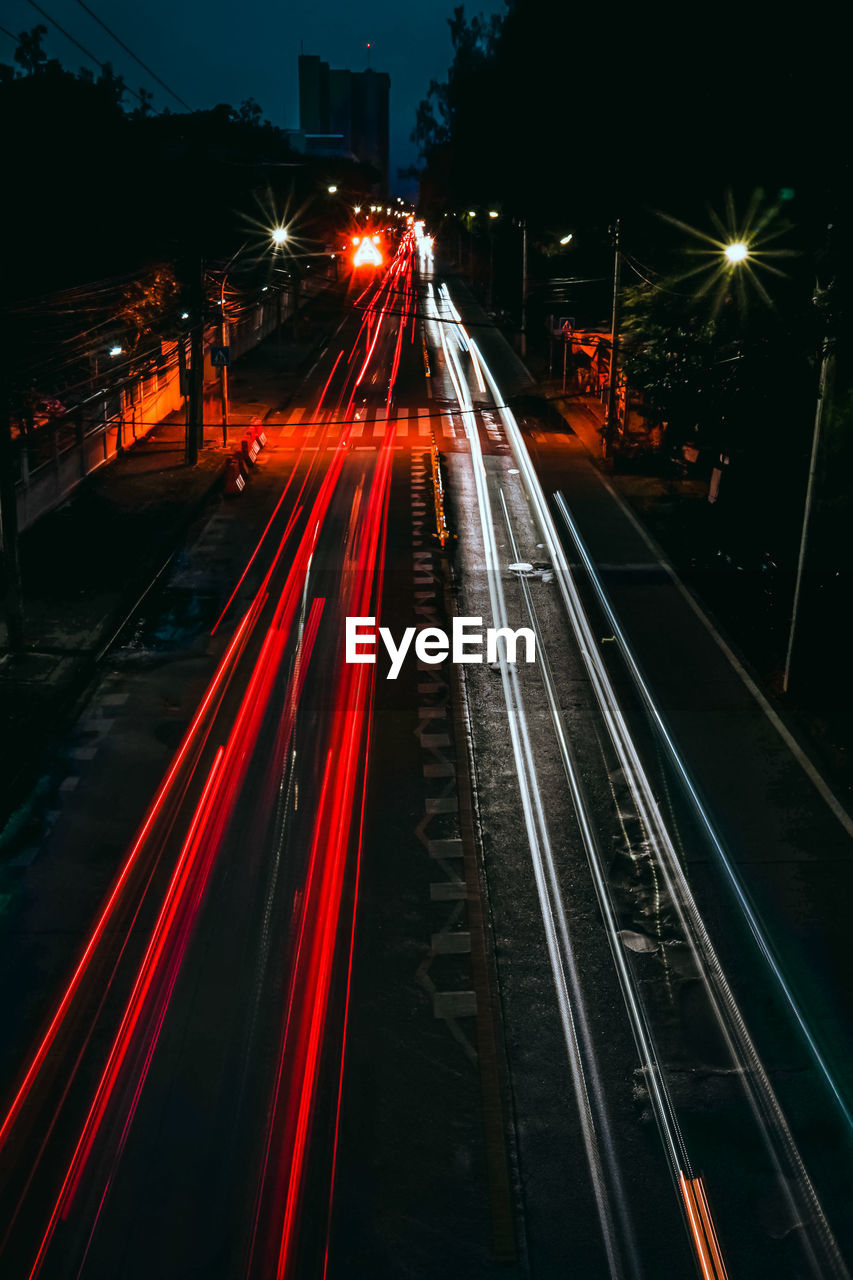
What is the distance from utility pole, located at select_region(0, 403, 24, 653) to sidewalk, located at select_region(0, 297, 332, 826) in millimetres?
404

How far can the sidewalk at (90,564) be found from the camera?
14039mm

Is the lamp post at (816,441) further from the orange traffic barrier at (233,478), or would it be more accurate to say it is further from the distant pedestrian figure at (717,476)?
the orange traffic barrier at (233,478)

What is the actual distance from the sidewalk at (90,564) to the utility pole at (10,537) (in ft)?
1.32

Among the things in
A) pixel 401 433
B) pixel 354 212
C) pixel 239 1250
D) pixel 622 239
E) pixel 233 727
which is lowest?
pixel 239 1250

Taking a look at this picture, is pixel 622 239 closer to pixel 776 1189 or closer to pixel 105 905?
pixel 105 905

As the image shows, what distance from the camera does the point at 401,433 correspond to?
32.8m

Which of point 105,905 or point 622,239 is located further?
point 622,239

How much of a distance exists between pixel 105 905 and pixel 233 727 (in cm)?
391

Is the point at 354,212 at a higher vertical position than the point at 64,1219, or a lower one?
higher

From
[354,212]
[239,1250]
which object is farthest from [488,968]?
[354,212]
